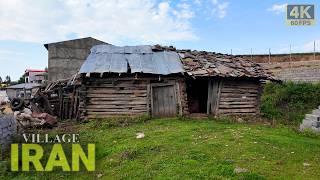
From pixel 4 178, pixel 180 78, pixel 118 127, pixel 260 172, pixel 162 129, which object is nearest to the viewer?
pixel 260 172

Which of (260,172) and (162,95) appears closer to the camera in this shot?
(260,172)

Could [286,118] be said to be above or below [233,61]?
below

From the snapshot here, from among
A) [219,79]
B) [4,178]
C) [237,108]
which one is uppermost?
[219,79]

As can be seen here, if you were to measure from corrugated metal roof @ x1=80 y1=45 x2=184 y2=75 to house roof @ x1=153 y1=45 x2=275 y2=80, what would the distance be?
1.54 feet

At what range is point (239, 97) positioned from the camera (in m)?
18.0

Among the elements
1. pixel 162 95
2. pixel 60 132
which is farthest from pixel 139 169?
pixel 162 95

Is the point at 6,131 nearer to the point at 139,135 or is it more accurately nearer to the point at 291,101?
the point at 139,135

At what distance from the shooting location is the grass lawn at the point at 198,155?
26.0 feet

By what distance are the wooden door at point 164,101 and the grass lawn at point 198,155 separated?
3.40m

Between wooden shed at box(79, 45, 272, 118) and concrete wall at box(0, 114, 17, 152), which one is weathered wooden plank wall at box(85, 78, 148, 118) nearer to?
wooden shed at box(79, 45, 272, 118)

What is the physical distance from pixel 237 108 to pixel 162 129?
5.86m

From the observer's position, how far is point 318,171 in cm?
820

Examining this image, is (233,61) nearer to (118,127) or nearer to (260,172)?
(118,127)

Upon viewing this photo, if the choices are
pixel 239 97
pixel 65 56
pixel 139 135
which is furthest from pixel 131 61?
pixel 65 56
